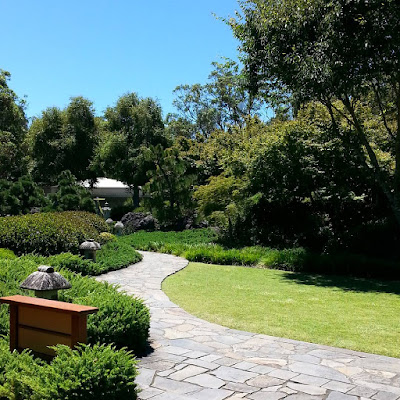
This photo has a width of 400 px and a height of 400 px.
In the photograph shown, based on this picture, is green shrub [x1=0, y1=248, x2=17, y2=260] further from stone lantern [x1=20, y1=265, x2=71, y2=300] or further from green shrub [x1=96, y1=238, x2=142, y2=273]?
stone lantern [x1=20, y1=265, x2=71, y2=300]

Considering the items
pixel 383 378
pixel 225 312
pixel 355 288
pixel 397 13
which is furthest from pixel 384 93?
pixel 383 378

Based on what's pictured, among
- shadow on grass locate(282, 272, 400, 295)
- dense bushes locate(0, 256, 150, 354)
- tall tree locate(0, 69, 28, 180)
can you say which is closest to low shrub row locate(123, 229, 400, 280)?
shadow on grass locate(282, 272, 400, 295)

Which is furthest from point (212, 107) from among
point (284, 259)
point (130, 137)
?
point (284, 259)

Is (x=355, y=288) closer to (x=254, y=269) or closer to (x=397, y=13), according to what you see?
(x=254, y=269)

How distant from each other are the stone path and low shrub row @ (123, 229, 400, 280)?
6.31 m

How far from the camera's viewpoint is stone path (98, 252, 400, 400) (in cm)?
392

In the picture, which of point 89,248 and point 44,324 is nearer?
point 44,324

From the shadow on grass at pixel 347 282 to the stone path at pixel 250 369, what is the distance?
4581 mm

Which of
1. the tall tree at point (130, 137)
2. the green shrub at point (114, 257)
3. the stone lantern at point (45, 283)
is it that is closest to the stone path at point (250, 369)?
the stone lantern at point (45, 283)

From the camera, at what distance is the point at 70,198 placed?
18328 mm

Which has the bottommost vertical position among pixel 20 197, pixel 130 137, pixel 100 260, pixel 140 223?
pixel 100 260

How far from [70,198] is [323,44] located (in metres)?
12.0

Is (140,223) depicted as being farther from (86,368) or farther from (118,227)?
(86,368)

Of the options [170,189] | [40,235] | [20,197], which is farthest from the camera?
[170,189]
